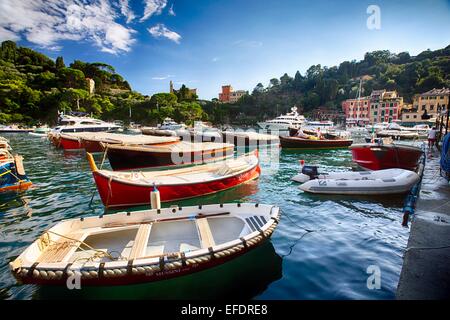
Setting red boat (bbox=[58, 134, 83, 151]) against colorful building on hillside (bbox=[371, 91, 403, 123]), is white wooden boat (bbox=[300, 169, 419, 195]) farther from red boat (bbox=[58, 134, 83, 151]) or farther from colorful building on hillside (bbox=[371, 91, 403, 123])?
colorful building on hillside (bbox=[371, 91, 403, 123])

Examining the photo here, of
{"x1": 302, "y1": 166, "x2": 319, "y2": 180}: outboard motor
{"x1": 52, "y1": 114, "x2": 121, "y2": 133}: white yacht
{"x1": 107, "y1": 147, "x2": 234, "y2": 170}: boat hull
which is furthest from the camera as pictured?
{"x1": 52, "y1": 114, "x2": 121, "y2": 133}: white yacht

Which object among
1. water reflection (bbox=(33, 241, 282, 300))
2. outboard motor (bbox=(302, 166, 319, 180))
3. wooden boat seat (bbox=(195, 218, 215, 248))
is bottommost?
water reflection (bbox=(33, 241, 282, 300))

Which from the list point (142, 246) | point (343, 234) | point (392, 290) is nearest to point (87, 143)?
point (142, 246)

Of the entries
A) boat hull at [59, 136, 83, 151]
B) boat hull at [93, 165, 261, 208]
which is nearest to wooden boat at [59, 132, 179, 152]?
boat hull at [59, 136, 83, 151]

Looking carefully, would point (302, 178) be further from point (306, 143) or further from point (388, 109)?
point (388, 109)

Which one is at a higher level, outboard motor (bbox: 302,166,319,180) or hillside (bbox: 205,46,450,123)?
hillside (bbox: 205,46,450,123)

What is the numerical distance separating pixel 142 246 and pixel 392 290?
18.2ft

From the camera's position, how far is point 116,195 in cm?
955

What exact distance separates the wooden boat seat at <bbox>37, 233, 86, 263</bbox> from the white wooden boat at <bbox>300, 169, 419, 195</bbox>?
966cm

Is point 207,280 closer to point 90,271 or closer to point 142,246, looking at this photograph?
point 142,246

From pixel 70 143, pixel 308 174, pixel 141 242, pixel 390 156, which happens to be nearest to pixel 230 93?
pixel 70 143

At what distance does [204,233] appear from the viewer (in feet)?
20.4

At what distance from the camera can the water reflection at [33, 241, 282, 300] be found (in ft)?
16.1

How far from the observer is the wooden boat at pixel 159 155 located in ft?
53.0
